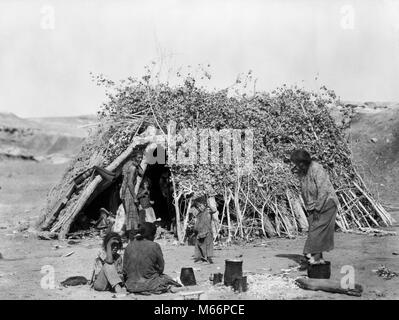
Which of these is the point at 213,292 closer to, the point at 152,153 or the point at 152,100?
the point at 152,153

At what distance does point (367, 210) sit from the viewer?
13.1 metres

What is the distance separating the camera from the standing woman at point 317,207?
817 cm

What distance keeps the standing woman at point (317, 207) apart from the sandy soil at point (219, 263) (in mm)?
450

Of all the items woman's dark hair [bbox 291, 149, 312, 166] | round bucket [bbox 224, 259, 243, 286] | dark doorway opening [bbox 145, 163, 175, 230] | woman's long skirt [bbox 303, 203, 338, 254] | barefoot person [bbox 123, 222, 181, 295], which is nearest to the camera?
barefoot person [bbox 123, 222, 181, 295]

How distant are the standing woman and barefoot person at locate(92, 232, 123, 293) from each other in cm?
247

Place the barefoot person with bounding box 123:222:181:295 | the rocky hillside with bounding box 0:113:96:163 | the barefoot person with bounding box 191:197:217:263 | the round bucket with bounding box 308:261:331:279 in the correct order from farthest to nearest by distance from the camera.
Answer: the rocky hillside with bounding box 0:113:96:163 < the barefoot person with bounding box 191:197:217:263 < the round bucket with bounding box 308:261:331:279 < the barefoot person with bounding box 123:222:181:295

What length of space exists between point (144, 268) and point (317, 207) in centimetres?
249

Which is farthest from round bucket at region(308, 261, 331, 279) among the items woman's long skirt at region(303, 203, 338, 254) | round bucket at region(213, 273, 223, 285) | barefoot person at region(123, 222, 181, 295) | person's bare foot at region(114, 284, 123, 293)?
person's bare foot at region(114, 284, 123, 293)

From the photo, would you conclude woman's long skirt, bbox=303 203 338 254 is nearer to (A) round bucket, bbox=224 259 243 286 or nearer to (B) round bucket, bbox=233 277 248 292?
(A) round bucket, bbox=224 259 243 286

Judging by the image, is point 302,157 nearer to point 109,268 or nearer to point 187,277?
point 187,277

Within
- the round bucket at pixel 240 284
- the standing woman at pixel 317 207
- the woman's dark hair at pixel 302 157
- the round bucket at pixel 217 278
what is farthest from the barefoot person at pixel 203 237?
the round bucket at pixel 240 284

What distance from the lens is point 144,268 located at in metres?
7.33

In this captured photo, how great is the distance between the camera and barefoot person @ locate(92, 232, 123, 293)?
744cm
